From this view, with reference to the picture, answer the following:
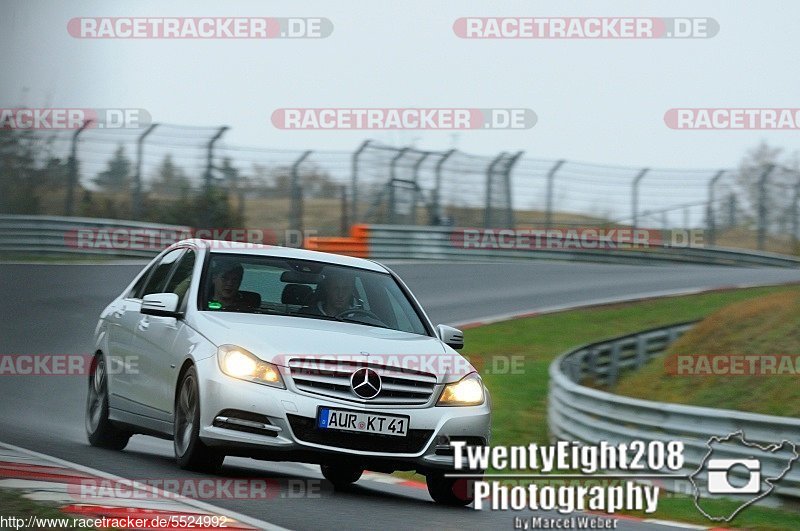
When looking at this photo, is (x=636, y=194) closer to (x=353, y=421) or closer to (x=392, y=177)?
(x=392, y=177)

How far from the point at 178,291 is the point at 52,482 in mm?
2117

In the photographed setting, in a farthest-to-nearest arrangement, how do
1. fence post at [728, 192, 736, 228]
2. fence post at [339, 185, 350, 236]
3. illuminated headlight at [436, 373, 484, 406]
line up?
fence post at [728, 192, 736, 228] → fence post at [339, 185, 350, 236] → illuminated headlight at [436, 373, 484, 406]

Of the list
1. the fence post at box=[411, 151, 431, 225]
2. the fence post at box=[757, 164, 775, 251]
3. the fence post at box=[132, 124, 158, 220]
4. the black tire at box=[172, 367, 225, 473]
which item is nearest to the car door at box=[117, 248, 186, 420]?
the black tire at box=[172, 367, 225, 473]

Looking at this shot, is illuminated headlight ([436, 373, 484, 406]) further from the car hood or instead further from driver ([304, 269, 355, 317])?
driver ([304, 269, 355, 317])

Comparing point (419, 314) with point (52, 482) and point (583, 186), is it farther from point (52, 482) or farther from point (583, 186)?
point (583, 186)

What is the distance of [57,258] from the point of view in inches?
1037

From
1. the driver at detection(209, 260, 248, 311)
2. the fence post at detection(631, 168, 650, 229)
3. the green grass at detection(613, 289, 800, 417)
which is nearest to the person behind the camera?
the driver at detection(209, 260, 248, 311)

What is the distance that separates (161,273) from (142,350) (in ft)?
2.80

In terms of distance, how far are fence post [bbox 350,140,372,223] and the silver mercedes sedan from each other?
18228mm

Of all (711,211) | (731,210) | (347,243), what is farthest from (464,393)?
(731,210)

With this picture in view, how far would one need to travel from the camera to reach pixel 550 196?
29.7 meters

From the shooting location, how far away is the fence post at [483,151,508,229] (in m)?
28.6

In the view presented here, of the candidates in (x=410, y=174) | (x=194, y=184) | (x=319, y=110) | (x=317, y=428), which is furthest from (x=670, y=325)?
(x=317, y=428)

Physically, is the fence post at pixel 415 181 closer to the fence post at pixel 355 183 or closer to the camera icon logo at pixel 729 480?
the fence post at pixel 355 183
